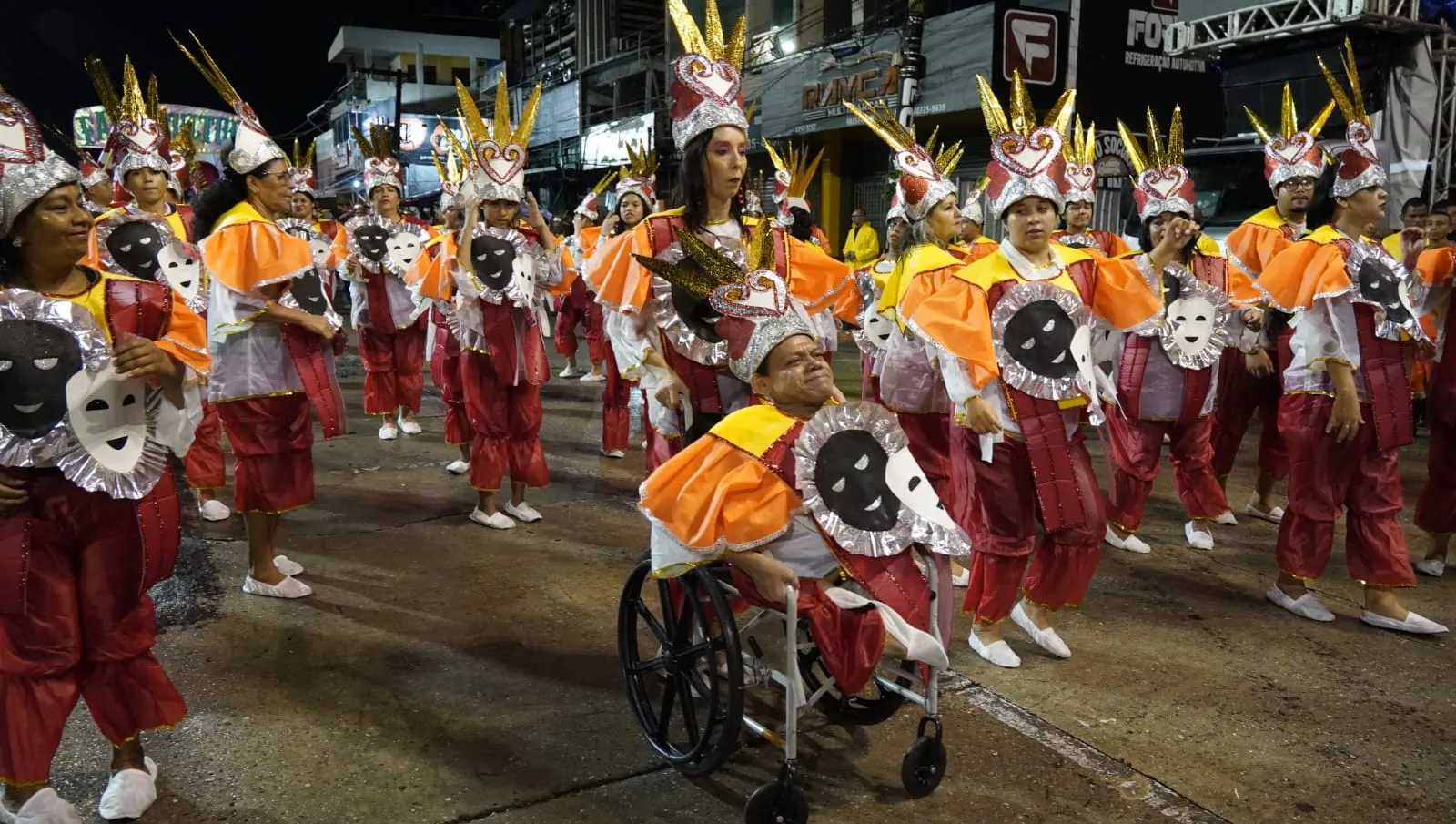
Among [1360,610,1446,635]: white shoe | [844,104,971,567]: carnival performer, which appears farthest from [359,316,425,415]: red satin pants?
[1360,610,1446,635]: white shoe

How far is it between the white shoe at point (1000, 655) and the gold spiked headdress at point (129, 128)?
17.5ft

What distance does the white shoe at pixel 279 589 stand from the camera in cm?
498

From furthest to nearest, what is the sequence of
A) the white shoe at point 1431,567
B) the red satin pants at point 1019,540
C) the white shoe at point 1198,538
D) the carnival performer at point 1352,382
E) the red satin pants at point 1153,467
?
the white shoe at point 1198,538, the red satin pants at point 1153,467, the white shoe at point 1431,567, the carnival performer at point 1352,382, the red satin pants at point 1019,540

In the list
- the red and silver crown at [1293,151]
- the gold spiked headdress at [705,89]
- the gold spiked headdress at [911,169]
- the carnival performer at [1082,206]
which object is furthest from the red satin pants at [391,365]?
the red and silver crown at [1293,151]

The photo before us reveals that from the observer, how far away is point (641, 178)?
8.95 metres

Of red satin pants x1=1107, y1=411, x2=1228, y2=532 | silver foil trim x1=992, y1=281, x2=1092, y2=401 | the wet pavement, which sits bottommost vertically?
the wet pavement

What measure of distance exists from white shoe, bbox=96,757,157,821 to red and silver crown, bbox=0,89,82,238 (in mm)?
1605

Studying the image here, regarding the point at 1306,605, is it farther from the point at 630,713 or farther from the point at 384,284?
the point at 384,284

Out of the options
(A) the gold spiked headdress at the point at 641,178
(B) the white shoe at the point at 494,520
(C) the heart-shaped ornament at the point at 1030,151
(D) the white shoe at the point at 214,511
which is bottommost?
(B) the white shoe at the point at 494,520

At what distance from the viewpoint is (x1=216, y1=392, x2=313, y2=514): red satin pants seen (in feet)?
16.0

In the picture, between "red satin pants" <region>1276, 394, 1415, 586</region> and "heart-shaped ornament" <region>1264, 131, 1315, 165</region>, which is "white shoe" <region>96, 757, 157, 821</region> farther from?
"heart-shaped ornament" <region>1264, 131, 1315, 165</region>

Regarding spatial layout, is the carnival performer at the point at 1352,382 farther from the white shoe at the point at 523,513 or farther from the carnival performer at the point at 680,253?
the white shoe at the point at 523,513

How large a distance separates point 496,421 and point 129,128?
2.74 meters

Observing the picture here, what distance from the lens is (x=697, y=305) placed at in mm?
3711
